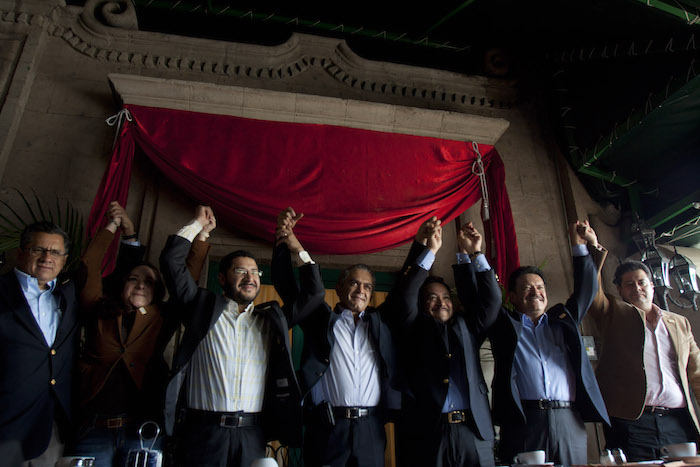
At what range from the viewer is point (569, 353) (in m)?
2.86

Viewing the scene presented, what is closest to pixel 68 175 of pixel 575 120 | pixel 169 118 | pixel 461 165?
pixel 169 118

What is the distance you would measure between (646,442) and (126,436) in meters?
2.80

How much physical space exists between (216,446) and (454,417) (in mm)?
1163

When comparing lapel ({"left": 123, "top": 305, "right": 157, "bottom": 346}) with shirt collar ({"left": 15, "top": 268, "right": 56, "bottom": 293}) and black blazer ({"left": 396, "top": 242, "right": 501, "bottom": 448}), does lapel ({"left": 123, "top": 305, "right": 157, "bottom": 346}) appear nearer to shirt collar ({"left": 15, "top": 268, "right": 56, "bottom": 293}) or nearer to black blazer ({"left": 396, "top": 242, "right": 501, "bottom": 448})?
shirt collar ({"left": 15, "top": 268, "right": 56, "bottom": 293})

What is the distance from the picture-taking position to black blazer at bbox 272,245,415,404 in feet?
8.77

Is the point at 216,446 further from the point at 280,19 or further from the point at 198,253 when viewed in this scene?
the point at 280,19

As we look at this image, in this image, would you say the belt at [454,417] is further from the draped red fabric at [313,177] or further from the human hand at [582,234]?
the draped red fabric at [313,177]

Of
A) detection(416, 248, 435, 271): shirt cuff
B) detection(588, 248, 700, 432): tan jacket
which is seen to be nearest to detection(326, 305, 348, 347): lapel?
detection(416, 248, 435, 271): shirt cuff

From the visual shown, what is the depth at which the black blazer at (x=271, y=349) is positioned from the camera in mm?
2424

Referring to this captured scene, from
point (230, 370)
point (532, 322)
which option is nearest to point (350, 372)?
point (230, 370)

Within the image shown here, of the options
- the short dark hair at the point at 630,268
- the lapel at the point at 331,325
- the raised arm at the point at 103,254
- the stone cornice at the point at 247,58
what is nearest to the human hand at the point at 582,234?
the short dark hair at the point at 630,268

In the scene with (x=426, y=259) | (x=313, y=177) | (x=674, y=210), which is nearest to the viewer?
(x=426, y=259)

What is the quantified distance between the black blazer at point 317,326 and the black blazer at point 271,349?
3.0 inches

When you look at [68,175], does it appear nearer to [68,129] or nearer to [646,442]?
[68,129]
